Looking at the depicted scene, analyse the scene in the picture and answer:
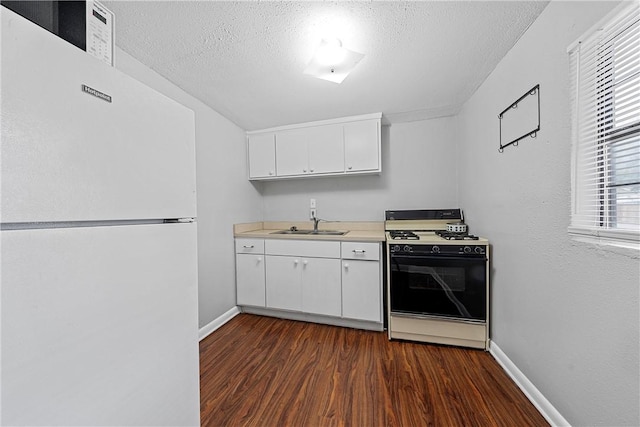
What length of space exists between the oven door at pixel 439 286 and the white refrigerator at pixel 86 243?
64.1 inches

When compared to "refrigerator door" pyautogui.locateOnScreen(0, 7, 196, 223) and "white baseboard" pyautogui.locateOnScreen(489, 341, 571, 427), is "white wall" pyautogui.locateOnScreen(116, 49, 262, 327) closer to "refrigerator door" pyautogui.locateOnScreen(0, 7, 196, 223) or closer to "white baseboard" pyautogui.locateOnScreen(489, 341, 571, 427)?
"refrigerator door" pyautogui.locateOnScreen(0, 7, 196, 223)

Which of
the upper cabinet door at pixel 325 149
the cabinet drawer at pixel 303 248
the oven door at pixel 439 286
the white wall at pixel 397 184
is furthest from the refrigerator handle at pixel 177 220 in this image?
the white wall at pixel 397 184

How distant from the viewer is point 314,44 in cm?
145

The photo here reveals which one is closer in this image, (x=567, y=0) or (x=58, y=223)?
(x=58, y=223)

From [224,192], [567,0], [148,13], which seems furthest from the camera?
[224,192]

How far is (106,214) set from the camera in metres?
0.63

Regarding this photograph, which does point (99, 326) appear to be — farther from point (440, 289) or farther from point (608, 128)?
point (440, 289)

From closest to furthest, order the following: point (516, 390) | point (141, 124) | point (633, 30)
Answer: point (141, 124), point (633, 30), point (516, 390)

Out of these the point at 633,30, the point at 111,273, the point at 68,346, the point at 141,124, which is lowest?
the point at 68,346

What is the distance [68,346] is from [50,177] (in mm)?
382

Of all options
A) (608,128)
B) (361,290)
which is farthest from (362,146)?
(608,128)

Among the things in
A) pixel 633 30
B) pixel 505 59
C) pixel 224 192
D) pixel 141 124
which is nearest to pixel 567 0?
pixel 633 30

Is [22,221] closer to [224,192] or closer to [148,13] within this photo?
[148,13]

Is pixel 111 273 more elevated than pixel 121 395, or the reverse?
pixel 111 273
